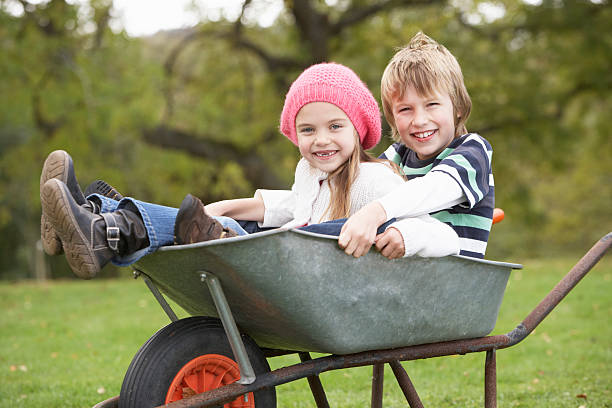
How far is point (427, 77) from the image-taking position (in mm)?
2383

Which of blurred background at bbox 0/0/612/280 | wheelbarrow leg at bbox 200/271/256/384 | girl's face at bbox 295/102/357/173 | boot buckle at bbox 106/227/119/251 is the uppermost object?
blurred background at bbox 0/0/612/280

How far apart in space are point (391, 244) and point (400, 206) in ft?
0.51

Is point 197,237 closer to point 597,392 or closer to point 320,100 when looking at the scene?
point 320,100

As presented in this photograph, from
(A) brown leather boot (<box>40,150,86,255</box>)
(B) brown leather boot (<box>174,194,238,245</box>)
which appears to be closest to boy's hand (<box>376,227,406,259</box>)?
(B) brown leather boot (<box>174,194,238,245</box>)

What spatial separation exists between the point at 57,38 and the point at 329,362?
1003 centimetres

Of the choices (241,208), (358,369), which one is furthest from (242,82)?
(241,208)

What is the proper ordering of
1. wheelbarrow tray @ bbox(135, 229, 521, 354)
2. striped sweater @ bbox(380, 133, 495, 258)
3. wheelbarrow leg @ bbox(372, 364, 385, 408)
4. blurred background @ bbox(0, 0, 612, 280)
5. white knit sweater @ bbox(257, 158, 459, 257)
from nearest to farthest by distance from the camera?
wheelbarrow tray @ bbox(135, 229, 521, 354) → white knit sweater @ bbox(257, 158, 459, 257) → striped sweater @ bbox(380, 133, 495, 258) → wheelbarrow leg @ bbox(372, 364, 385, 408) → blurred background @ bbox(0, 0, 612, 280)

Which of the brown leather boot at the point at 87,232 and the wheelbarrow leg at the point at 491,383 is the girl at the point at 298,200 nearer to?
the brown leather boot at the point at 87,232

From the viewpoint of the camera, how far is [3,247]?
2041 cm

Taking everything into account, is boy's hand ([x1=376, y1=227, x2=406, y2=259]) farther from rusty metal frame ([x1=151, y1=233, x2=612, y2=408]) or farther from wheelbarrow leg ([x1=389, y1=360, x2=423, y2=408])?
wheelbarrow leg ([x1=389, y1=360, x2=423, y2=408])

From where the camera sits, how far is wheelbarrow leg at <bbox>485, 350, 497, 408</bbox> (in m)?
2.21

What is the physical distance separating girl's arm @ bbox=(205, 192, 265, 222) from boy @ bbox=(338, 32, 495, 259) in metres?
0.59

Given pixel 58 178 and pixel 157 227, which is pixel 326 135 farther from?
pixel 58 178

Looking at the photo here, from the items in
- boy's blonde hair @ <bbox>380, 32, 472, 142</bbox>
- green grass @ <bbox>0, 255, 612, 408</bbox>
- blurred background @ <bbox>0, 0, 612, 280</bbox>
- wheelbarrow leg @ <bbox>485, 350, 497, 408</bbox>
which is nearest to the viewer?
wheelbarrow leg @ <bbox>485, 350, 497, 408</bbox>
